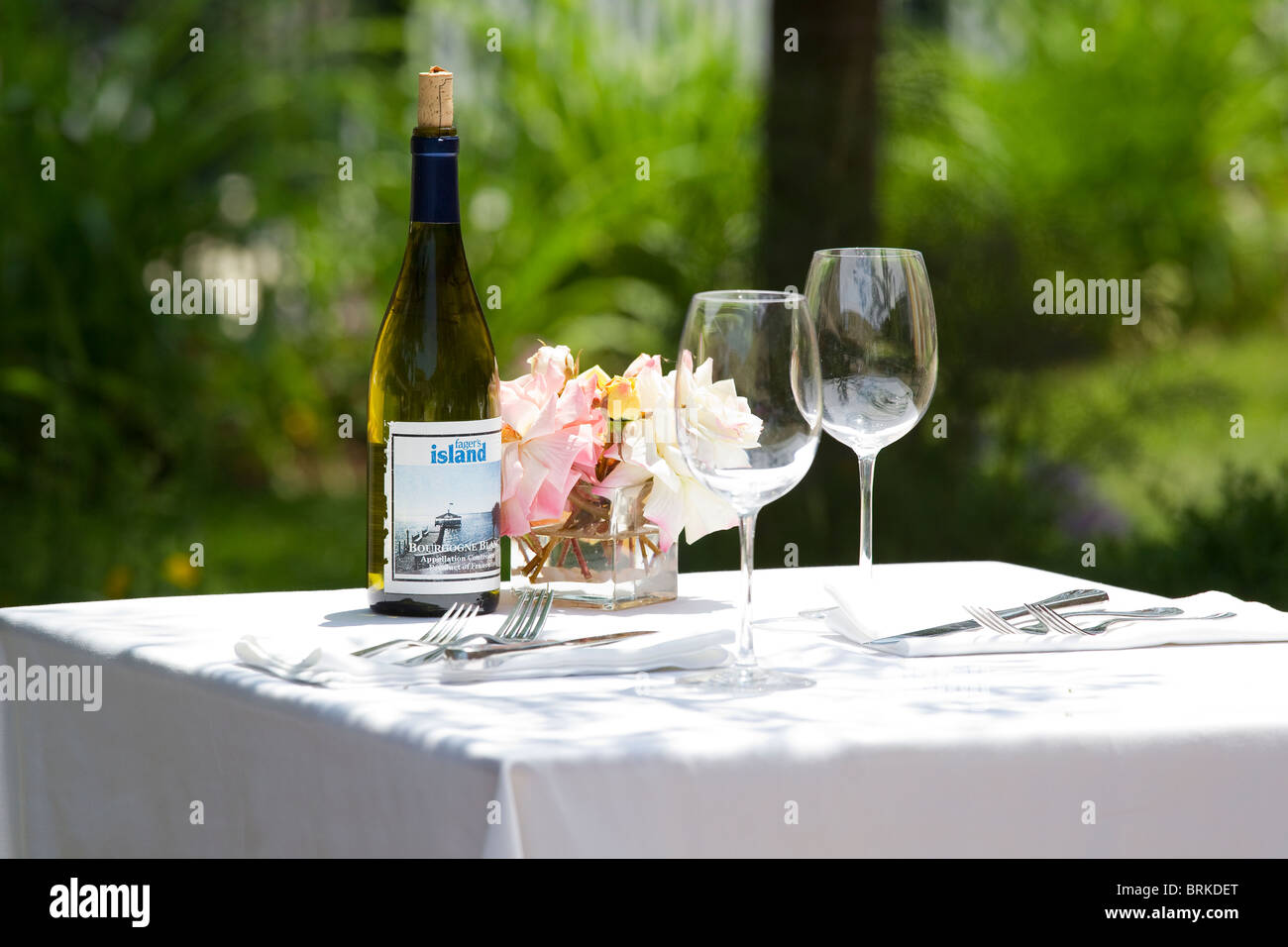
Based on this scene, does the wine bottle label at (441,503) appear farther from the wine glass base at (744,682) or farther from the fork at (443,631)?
the wine glass base at (744,682)

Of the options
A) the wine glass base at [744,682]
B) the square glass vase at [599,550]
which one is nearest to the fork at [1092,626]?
the wine glass base at [744,682]

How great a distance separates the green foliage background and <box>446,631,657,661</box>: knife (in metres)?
2.90

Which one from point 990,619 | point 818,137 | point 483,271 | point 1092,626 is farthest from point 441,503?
point 483,271

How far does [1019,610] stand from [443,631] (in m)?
0.60

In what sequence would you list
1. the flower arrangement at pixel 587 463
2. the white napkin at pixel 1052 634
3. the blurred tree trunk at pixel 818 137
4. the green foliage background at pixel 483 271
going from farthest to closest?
1. the green foliage background at pixel 483 271
2. the blurred tree trunk at pixel 818 137
3. the flower arrangement at pixel 587 463
4. the white napkin at pixel 1052 634

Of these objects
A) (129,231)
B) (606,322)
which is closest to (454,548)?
(129,231)

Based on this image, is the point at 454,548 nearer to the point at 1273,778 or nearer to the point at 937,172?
the point at 1273,778

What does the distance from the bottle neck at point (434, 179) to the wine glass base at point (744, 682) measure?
0.58 metres

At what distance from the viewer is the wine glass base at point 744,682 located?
1.46m

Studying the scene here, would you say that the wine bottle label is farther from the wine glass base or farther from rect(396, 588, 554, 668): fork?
the wine glass base

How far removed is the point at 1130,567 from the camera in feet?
15.3

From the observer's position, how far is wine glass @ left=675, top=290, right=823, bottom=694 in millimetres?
1363
